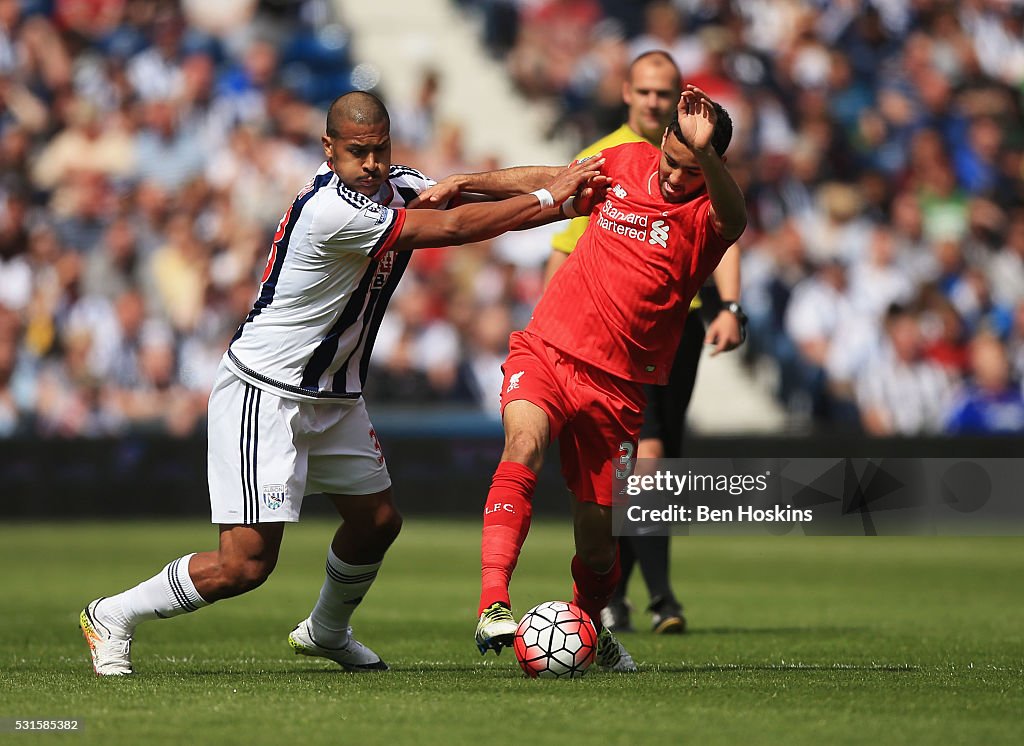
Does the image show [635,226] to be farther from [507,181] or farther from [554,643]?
[554,643]

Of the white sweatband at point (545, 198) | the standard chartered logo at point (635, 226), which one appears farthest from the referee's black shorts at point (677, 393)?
the white sweatband at point (545, 198)

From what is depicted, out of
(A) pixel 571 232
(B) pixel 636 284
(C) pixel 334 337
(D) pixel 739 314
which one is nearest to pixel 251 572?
(C) pixel 334 337

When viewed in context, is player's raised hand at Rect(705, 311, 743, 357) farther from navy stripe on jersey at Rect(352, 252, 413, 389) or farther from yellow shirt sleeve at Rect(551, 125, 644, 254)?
navy stripe on jersey at Rect(352, 252, 413, 389)

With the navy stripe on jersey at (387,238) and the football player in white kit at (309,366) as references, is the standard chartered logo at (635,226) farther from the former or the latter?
the navy stripe on jersey at (387,238)

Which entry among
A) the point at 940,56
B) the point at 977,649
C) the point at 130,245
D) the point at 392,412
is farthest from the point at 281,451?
the point at 940,56

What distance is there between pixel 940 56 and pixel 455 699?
15139mm

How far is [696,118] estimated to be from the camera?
22.0ft

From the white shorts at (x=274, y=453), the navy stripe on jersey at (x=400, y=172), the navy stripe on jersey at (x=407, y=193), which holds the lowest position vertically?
the white shorts at (x=274, y=453)

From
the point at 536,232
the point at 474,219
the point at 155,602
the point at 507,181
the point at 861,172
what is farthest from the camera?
the point at 536,232

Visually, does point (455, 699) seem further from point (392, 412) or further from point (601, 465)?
point (392, 412)

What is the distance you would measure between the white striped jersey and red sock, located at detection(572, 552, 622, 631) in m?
1.27

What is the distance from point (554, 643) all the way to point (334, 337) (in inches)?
62.4

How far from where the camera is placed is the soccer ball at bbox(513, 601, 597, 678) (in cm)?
648

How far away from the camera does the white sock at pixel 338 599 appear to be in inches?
288
